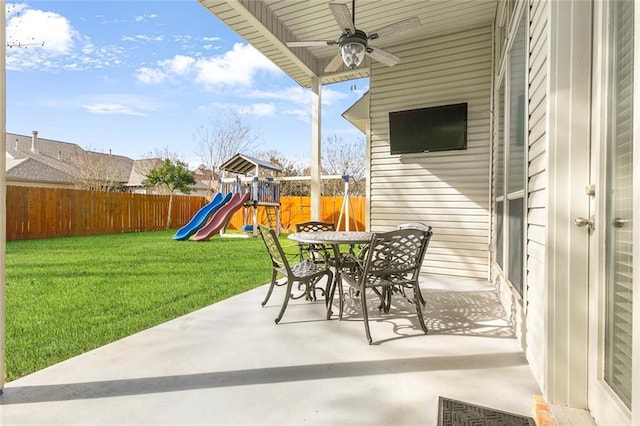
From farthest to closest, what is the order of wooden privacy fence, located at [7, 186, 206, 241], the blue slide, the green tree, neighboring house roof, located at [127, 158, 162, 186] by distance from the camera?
neighboring house roof, located at [127, 158, 162, 186], the green tree, the blue slide, wooden privacy fence, located at [7, 186, 206, 241]

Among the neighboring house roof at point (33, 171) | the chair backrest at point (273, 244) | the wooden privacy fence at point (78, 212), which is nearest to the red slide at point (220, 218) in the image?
the wooden privacy fence at point (78, 212)

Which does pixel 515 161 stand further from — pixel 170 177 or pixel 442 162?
pixel 170 177

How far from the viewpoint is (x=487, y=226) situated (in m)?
4.52

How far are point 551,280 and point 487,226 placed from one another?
10.4ft

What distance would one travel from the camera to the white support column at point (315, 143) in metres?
5.77

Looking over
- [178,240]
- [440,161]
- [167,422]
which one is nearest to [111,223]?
[178,240]

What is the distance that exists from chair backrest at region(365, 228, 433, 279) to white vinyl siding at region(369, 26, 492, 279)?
2308mm

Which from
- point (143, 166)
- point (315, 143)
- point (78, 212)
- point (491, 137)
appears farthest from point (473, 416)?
point (143, 166)

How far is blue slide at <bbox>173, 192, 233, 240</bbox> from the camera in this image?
365 inches

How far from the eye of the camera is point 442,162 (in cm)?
479

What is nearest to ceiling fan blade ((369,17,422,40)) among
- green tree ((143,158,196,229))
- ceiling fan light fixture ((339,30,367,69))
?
ceiling fan light fixture ((339,30,367,69))

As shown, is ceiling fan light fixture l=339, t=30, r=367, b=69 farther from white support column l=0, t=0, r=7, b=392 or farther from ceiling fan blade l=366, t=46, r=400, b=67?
white support column l=0, t=0, r=7, b=392

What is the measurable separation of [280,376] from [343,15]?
305 centimetres

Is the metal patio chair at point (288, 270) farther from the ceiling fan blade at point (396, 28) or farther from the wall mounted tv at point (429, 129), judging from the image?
the wall mounted tv at point (429, 129)
